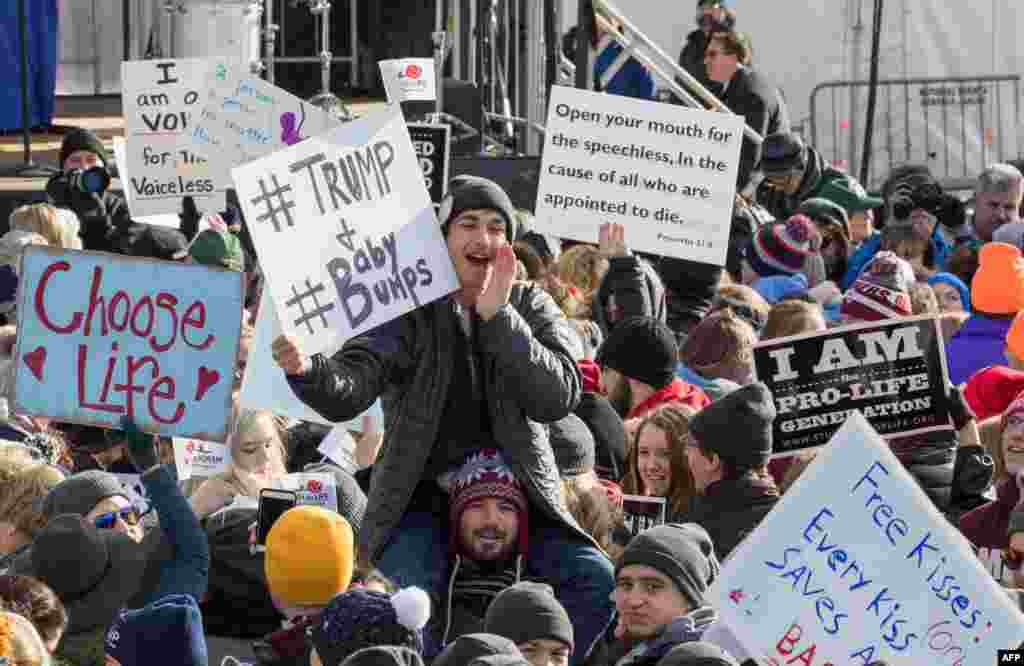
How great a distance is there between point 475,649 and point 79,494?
4.71 feet

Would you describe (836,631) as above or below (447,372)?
below

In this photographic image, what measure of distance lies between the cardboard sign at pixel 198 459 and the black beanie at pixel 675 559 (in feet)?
6.49

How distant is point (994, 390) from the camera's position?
7.43 meters

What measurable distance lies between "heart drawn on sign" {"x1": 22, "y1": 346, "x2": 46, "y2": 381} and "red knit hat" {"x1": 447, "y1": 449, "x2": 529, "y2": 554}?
122 centimetres

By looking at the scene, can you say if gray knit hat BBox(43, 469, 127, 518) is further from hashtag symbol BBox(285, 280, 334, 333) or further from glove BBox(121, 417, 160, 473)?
hashtag symbol BBox(285, 280, 334, 333)

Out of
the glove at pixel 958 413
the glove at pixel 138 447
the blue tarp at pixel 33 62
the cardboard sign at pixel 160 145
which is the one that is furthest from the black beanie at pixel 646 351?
the blue tarp at pixel 33 62

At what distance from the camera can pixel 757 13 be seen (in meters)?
16.0

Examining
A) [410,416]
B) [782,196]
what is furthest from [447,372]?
[782,196]

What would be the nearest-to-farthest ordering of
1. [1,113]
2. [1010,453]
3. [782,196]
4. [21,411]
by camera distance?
[21,411]
[1010,453]
[782,196]
[1,113]

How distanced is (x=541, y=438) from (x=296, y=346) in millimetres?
644

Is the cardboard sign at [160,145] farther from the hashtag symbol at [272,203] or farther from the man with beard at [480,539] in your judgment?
the man with beard at [480,539]

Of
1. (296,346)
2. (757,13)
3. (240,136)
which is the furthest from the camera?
(757,13)

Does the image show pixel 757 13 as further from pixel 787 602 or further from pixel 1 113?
pixel 787 602

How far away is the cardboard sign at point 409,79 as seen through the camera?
12.3 m
